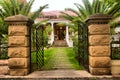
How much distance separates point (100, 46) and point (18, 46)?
3.03 m

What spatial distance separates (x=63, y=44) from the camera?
42688 mm

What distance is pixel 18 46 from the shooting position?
9.95 m

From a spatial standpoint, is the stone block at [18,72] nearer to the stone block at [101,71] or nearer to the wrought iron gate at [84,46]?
the stone block at [101,71]

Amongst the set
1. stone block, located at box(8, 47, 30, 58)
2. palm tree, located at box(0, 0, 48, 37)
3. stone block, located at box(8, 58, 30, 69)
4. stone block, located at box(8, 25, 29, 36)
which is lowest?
stone block, located at box(8, 58, 30, 69)

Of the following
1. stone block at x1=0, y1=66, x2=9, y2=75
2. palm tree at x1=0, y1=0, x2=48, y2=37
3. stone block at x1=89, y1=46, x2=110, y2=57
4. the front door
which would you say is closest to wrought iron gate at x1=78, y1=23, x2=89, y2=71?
stone block at x1=89, y1=46, x2=110, y2=57

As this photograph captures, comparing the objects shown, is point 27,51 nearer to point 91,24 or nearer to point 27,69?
point 27,69

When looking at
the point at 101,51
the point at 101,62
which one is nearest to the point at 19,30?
the point at 101,51

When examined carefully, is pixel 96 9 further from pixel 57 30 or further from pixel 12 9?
pixel 57 30

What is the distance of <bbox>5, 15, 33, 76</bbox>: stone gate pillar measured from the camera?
989 cm

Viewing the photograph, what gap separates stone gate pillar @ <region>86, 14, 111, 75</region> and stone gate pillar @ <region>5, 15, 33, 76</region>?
248cm

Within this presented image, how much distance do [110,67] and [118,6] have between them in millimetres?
6949

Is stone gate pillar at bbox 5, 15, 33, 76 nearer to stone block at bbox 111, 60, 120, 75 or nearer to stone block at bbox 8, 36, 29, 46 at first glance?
stone block at bbox 8, 36, 29, 46

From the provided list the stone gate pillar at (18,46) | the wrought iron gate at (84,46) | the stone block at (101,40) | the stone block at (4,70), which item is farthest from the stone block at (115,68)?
the stone block at (4,70)

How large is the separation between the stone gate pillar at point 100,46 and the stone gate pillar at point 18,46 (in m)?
2.48
